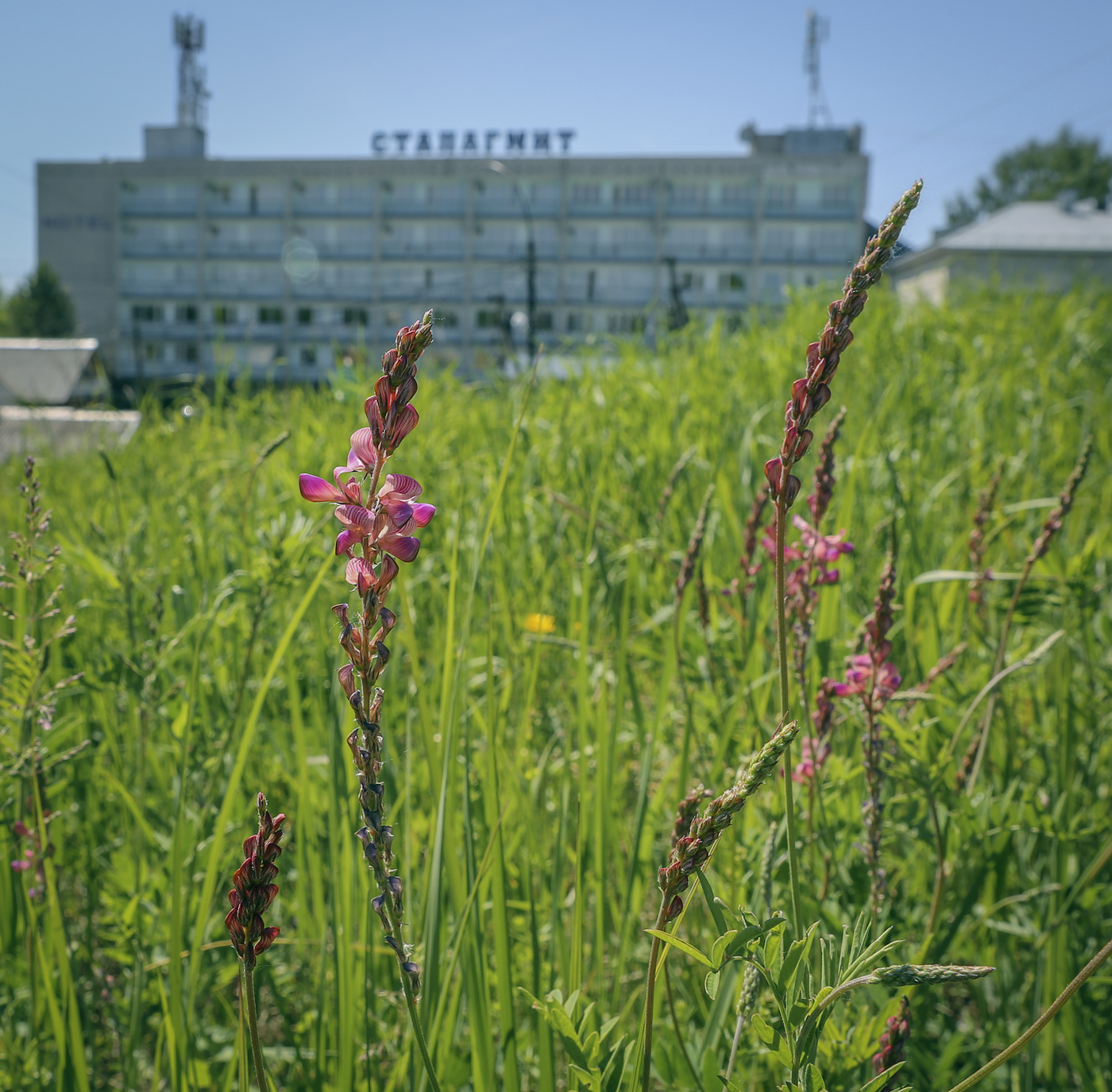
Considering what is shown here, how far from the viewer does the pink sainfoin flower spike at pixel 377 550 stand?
1.44ft

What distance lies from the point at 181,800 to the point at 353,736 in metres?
0.56

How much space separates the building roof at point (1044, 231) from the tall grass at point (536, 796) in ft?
142

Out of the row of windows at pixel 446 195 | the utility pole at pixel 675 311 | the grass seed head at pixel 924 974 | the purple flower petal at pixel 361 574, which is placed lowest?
the grass seed head at pixel 924 974

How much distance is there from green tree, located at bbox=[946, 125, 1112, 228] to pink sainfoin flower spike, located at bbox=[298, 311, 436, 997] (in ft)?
211

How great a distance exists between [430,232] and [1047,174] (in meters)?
40.9

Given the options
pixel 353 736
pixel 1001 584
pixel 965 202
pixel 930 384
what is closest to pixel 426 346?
pixel 353 736

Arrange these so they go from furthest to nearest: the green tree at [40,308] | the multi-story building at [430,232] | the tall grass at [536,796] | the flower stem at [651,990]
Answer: the multi-story building at [430,232] < the green tree at [40,308] < the tall grass at [536,796] < the flower stem at [651,990]

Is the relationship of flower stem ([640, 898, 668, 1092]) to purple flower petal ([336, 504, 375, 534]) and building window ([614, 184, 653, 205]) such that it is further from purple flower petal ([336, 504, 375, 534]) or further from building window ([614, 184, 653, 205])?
building window ([614, 184, 653, 205])

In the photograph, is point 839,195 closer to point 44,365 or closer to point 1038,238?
point 1038,238

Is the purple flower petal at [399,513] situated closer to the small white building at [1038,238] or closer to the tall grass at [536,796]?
the tall grass at [536,796]

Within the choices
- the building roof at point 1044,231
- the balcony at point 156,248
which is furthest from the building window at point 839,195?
the balcony at point 156,248

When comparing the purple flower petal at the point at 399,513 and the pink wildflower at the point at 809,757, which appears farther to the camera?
the pink wildflower at the point at 809,757

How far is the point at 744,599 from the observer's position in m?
1.28

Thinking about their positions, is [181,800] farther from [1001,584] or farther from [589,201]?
[589,201]
